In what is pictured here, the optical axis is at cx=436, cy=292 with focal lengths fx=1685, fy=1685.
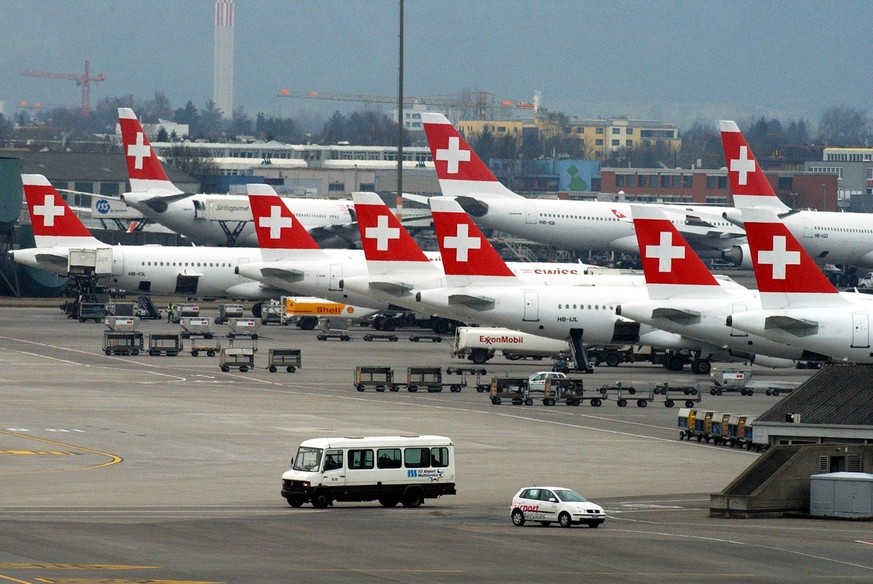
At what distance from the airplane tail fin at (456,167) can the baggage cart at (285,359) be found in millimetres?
41711

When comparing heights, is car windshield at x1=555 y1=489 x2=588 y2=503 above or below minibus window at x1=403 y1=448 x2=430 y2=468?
below

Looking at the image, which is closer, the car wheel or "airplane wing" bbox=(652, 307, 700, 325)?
the car wheel

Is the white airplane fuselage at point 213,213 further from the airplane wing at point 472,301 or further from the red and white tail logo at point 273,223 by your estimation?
the airplane wing at point 472,301

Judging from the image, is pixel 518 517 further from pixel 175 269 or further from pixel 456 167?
pixel 456 167

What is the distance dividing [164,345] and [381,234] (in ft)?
41.0

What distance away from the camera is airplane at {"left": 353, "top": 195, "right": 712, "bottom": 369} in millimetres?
75031

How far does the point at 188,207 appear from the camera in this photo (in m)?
133

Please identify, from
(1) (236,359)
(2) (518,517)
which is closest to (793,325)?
(1) (236,359)

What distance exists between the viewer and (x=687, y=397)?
223 feet

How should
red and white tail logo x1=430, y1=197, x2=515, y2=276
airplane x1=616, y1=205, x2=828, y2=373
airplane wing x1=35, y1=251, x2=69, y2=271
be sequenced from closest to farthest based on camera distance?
1. airplane x1=616, y1=205, x2=828, y2=373
2. red and white tail logo x1=430, y1=197, x2=515, y2=276
3. airplane wing x1=35, y1=251, x2=69, y2=271

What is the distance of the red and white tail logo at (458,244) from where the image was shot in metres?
75.6

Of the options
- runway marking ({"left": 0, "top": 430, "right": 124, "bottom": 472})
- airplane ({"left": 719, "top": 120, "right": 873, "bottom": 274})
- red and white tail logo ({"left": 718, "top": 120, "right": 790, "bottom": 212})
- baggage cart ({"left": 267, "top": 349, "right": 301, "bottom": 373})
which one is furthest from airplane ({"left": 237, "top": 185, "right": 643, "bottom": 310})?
runway marking ({"left": 0, "top": 430, "right": 124, "bottom": 472})

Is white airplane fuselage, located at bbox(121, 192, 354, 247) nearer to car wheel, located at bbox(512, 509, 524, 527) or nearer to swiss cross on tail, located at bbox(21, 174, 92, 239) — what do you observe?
swiss cross on tail, located at bbox(21, 174, 92, 239)

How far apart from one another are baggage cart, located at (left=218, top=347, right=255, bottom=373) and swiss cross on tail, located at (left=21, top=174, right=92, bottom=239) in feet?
99.5
